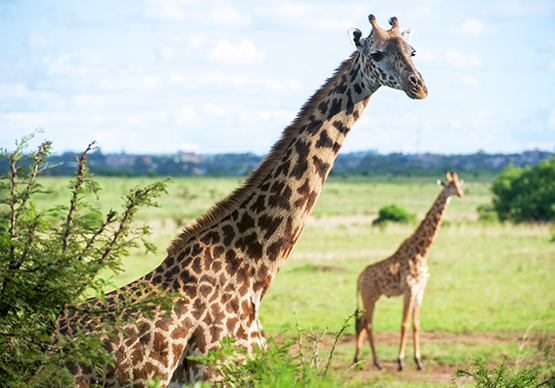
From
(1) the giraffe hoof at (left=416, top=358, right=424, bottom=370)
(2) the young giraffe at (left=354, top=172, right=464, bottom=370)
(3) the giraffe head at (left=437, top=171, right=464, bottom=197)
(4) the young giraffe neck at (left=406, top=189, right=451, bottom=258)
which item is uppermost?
(3) the giraffe head at (left=437, top=171, right=464, bottom=197)

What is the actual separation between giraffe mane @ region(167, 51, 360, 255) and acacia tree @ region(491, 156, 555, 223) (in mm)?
29484

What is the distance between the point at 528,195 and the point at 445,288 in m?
16.3

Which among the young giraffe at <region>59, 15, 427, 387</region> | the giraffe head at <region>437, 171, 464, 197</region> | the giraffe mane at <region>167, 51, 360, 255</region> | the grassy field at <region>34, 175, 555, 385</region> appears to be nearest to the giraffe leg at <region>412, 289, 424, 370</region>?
the grassy field at <region>34, 175, 555, 385</region>

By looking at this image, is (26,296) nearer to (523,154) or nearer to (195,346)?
(195,346)

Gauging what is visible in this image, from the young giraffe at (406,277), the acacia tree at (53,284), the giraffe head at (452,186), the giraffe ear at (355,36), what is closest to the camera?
the acacia tree at (53,284)

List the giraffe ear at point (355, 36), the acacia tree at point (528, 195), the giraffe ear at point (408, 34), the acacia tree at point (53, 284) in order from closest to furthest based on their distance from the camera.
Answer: the acacia tree at point (53, 284) → the giraffe ear at point (355, 36) → the giraffe ear at point (408, 34) → the acacia tree at point (528, 195)

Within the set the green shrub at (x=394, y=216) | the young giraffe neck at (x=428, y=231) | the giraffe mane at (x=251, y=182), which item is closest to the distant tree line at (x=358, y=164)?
the green shrub at (x=394, y=216)

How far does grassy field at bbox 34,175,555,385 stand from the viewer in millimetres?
11953

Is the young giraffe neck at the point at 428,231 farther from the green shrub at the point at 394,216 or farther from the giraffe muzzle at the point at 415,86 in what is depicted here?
the green shrub at the point at 394,216

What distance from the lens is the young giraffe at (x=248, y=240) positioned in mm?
3631

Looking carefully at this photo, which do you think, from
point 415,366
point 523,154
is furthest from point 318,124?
point 523,154

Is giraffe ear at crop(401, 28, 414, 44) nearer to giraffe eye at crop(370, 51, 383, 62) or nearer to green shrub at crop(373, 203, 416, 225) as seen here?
giraffe eye at crop(370, 51, 383, 62)

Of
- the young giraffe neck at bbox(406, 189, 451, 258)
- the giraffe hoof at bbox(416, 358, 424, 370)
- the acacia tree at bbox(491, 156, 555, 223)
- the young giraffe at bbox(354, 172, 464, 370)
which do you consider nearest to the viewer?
the giraffe hoof at bbox(416, 358, 424, 370)

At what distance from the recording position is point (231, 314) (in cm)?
382
